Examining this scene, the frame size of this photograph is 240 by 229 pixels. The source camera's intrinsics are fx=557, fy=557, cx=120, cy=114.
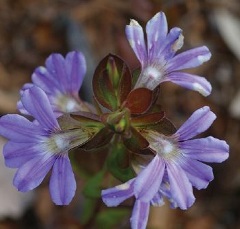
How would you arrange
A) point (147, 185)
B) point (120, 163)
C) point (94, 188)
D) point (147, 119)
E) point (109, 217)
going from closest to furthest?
point (147, 185) < point (147, 119) < point (120, 163) < point (94, 188) < point (109, 217)

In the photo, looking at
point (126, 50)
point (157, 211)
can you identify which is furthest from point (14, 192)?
point (126, 50)

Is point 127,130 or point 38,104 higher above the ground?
point 38,104

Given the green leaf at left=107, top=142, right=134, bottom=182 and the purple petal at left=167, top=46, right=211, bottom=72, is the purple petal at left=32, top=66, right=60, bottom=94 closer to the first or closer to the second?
the green leaf at left=107, top=142, right=134, bottom=182

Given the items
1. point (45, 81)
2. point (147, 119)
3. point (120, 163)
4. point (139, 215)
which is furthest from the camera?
point (45, 81)

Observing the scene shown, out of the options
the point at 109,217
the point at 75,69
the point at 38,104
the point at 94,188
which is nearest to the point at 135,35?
the point at 75,69

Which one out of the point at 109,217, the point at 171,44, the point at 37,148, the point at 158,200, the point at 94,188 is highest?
the point at 171,44

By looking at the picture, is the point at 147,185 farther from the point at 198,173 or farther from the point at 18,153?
the point at 18,153

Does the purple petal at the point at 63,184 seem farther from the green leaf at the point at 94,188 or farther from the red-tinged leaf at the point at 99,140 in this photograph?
the green leaf at the point at 94,188

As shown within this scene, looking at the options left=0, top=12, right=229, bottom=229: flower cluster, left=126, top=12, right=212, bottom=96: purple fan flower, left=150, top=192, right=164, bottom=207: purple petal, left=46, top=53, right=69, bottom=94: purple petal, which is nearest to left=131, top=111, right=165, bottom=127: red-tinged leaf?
left=0, top=12, right=229, bottom=229: flower cluster
